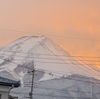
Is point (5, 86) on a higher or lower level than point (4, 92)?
higher

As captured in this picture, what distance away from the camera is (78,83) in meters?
198

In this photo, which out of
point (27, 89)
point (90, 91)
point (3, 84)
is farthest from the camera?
point (90, 91)

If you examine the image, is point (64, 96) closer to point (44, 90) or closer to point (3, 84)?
point (44, 90)

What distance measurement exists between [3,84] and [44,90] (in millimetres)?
170444

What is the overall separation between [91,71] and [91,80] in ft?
13.9

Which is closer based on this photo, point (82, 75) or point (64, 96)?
point (64, 96)

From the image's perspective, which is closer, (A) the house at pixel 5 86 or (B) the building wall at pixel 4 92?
(A) the house at pixel 5 86

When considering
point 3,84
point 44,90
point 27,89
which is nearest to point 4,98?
point 3,84

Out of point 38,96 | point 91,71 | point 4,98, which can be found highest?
point 91,71

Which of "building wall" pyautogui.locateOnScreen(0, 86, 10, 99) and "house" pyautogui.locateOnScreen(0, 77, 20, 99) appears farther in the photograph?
"building wall" pyautogui.locateOnScreen(0, 86, 10, 99)

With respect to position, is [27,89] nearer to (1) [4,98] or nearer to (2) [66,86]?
(2) [66,86]

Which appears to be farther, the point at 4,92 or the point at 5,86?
the point at 4,92

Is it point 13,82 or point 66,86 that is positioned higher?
point 66,86

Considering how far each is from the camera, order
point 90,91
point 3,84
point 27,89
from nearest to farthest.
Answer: point 3,84, point 27,89, point 90,91
